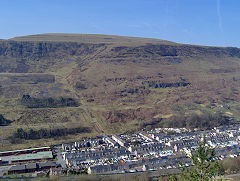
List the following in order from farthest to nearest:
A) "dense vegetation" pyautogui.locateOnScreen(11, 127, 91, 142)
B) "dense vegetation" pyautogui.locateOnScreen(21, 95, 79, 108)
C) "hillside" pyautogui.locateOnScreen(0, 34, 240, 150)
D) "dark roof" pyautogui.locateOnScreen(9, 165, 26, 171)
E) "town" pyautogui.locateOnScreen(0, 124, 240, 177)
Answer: "dense vegetation" pyautogui.locateOnScreen(21, 95, 79, 108) < "hillside" pyautogui.locateOnScreen(0, 34, 240, 150) < "dense vegetation" pyautogui.locateOnScreen(11, 127, 91, 142) < "town" pyautogui.locateOnScreen(0, 124, 240, 177) < "dark roof" pyautogui.locateOnScreen(9, 165, 26, 171)

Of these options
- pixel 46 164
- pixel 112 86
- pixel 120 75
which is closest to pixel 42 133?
pixel 46 164

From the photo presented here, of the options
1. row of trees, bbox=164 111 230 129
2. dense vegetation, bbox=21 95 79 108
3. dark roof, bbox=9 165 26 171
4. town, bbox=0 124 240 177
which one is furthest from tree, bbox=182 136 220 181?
dense vegetation, bbox=21 95 79 108

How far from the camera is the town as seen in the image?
Result: 84.3 feet

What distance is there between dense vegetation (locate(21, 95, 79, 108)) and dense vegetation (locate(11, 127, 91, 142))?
32.1 ft

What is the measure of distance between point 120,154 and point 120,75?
37077mm

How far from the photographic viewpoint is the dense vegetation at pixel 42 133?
34375 mm

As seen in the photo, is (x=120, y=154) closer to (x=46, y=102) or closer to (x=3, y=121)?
(x=3, y=121)

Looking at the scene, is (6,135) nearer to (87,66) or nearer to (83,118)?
(83,118)

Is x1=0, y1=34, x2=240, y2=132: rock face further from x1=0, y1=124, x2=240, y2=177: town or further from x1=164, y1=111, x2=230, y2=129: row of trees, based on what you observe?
x1=0, y1=124, x2=240, y2=177: town

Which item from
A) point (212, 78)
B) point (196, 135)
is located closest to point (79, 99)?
point (196, 135)

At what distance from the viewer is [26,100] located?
4694cm

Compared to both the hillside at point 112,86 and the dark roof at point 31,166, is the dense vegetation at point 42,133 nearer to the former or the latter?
the hillside at point 112,86

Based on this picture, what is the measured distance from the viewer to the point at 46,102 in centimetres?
4688

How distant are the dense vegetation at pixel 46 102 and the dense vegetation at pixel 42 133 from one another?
9.77 metres
